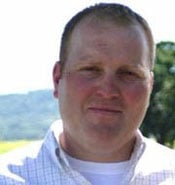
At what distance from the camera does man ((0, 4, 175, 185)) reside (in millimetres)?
4070

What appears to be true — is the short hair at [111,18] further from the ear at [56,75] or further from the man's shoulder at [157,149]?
the man's shoulder at [157,149]

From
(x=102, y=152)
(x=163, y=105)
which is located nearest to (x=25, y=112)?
(x=163, y=105)

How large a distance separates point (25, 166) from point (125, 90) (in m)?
0.75

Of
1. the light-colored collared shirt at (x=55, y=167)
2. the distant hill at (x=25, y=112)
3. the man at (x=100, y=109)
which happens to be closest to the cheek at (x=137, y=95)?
the man at (x=100, y=109)

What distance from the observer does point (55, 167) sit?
→ 4.21 metres

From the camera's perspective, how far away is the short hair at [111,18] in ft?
14.0

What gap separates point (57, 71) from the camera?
430cm

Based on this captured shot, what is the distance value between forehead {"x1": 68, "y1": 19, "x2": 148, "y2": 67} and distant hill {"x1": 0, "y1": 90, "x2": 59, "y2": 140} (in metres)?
77.5

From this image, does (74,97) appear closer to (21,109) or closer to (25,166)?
(25,166)

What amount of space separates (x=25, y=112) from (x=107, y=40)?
104 metres

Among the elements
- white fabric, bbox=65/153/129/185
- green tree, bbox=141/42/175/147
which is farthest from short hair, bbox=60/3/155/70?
green tree, bbox=141/42/175/147

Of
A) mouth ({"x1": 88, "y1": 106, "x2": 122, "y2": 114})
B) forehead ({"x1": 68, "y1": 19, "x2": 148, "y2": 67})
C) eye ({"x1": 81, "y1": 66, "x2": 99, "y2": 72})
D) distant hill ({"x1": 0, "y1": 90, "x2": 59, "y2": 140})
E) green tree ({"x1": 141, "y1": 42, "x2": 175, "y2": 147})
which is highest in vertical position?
forehead ({"x1": 68, "y1": 19, "x2": 148, "y2": 67})

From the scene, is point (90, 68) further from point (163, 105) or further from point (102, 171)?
point (163, 105)

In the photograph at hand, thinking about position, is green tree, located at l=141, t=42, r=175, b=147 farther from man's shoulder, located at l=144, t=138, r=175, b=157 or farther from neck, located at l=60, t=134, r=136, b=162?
neck, located at l=60, t=134, r=136, b=162
